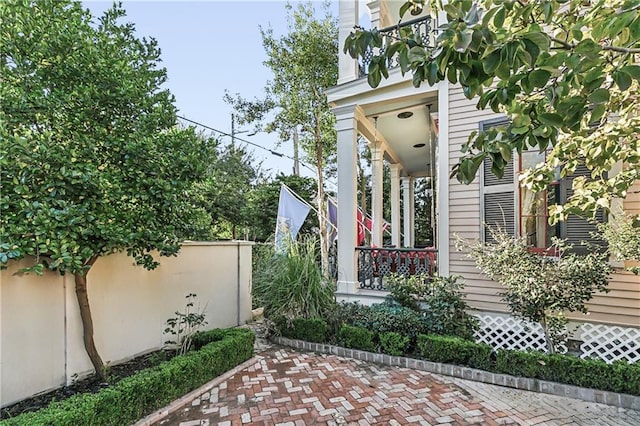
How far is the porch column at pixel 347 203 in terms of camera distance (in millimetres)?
5660

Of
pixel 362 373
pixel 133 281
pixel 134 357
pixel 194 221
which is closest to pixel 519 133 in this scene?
pixel 362 373

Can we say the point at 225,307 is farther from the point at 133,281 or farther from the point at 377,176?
the point at 377,176

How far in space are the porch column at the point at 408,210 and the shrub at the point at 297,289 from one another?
5017mm

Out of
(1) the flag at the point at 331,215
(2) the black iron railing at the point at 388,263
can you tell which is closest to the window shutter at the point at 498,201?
(2) the black iron railing at the point at 388,263

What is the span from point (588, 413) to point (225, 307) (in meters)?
5.04

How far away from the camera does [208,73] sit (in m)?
8.88

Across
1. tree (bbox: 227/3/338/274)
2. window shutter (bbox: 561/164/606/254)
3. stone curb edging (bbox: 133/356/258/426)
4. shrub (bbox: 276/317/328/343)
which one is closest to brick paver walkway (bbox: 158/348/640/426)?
stone curb edging (bbox: 133/356/258/426)

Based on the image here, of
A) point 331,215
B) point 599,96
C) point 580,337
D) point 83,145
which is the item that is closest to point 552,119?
point 599,96

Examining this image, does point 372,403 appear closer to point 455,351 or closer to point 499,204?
point 455,351

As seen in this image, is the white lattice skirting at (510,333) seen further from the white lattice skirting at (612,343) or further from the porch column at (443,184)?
the porch column at (443,184)

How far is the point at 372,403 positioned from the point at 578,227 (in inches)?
134

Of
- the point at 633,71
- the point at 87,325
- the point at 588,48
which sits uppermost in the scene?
the point at 588,48

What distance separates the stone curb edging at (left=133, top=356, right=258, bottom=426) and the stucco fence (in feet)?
3.95

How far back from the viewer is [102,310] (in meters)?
3.91
